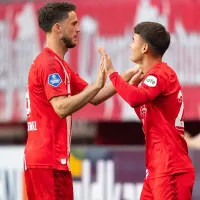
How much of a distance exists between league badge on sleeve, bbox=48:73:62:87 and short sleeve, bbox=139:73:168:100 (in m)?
0.63

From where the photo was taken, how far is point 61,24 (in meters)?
7.57

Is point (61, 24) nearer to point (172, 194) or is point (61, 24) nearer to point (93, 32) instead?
point (172, 194)

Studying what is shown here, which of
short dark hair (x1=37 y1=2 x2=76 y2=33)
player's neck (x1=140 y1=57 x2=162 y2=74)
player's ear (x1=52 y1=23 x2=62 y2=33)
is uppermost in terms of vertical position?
short dark hair (x1=37 y1=2 x2=76 y2=33)

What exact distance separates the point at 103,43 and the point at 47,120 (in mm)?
6306

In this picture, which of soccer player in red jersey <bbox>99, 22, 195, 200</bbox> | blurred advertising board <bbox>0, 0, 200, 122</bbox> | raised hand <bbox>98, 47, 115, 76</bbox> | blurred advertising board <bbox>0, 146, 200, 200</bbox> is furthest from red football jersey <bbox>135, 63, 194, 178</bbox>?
blurred advertising board <bbox>0, 0, 200, 122</bbox>

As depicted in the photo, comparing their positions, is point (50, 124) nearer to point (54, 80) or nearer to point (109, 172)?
point (54, 80)

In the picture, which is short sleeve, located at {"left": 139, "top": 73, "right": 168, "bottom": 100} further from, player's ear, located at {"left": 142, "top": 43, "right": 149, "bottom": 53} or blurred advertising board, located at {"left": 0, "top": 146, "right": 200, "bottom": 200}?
blurred advertising board, located at {"left": 0, "top": 146, "right": 200, "bottom": 200}

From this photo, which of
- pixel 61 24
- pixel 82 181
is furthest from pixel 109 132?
pixel 61 24

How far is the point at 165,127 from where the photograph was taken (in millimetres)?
7250

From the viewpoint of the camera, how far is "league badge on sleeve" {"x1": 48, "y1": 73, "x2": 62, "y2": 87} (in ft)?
24.0

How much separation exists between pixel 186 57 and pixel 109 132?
2.00m

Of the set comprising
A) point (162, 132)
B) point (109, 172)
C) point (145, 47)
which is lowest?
point (109, 172)

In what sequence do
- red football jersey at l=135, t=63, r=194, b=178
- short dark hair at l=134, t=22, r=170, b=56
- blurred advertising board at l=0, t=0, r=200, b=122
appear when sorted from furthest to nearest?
blurred advertising board at l=0, t=0, r=200, b=122
short dark hair at l=134, t=22, r=170, b=56
red football jersey at l=135, t=63, r=194, b=178

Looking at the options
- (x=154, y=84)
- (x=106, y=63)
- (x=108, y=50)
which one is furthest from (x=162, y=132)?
(x=108, y=50)
